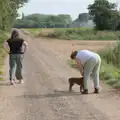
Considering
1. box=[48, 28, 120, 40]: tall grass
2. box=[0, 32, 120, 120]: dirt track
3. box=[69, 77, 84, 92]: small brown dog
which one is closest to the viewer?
box=[0, 32, 120, 120]: dirt track

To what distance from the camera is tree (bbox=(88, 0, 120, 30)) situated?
86.6 metres

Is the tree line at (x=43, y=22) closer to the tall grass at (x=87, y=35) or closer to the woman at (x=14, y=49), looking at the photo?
the tall grass at (x=87, y=35)

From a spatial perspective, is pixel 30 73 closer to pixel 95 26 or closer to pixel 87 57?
pixel 87 57

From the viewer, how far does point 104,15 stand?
287 feet

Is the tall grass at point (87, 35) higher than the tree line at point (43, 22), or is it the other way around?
the tall grass at point (87, 35)

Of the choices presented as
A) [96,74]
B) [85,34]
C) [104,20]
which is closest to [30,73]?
[96,74]

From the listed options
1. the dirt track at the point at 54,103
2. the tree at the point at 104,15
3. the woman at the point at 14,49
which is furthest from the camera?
the tree at the point at 104,15

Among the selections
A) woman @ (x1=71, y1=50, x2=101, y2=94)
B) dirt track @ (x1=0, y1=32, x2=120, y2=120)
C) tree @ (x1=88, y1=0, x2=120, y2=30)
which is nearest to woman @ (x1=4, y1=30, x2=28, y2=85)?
dirt track @ (x1=0, y1=32, x2=120, y2=120)

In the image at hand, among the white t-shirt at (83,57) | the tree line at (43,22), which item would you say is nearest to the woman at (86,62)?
the white t-shirt at (83,57)

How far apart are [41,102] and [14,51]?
4278 millimetres

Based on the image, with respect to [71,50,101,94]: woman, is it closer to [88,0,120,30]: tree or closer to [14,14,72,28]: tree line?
[88,0,120,30]: tree

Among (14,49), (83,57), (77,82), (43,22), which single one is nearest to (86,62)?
(83,57)

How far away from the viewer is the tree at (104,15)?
86625 mm

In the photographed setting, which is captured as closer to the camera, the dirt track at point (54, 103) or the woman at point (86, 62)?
the dirt track at point (54, 103)
